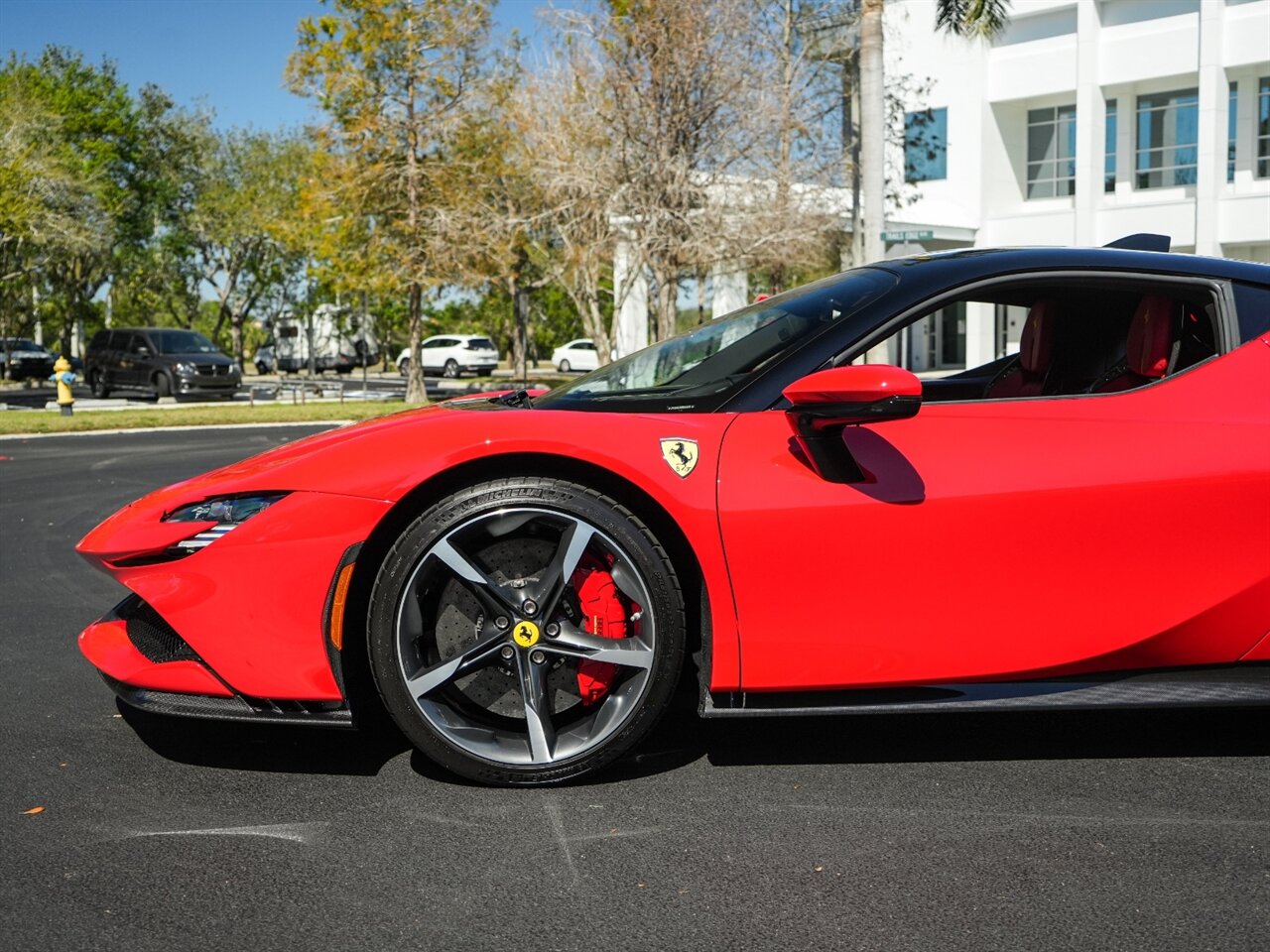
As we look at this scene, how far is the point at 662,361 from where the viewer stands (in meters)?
3.96

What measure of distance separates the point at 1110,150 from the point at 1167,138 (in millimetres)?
1522

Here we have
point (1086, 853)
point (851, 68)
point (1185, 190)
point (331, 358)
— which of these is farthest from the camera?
point (331, 358)

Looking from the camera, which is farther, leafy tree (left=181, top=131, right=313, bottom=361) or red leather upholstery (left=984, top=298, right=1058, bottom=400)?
leafy tree (left=181, top=131, right=313, bottom=361)

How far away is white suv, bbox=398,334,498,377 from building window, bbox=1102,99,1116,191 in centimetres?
2308

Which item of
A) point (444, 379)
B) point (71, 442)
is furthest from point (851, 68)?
point (444, 379)

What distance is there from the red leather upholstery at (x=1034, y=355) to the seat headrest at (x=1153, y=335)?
0.98 ft

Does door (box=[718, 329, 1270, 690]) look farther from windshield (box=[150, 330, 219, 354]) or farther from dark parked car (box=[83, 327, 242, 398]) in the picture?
windshield (box=[150, 330, 219, 354])

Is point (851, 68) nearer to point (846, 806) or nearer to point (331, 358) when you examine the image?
point (846, 806)

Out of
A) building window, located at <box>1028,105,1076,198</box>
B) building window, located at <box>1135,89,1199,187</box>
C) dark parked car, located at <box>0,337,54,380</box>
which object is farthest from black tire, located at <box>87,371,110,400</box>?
building window, located at <box>1135,89,1199,187</box>

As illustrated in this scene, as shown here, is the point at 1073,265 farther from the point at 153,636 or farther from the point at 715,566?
the point at 153,636

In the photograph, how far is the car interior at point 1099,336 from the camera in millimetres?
3596

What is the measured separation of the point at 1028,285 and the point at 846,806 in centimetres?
152

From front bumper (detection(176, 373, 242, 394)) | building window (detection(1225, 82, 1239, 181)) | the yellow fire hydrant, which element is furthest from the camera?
building window (detection(1225, 82, 1239, 181))

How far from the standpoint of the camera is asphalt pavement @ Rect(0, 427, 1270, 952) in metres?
2.58
